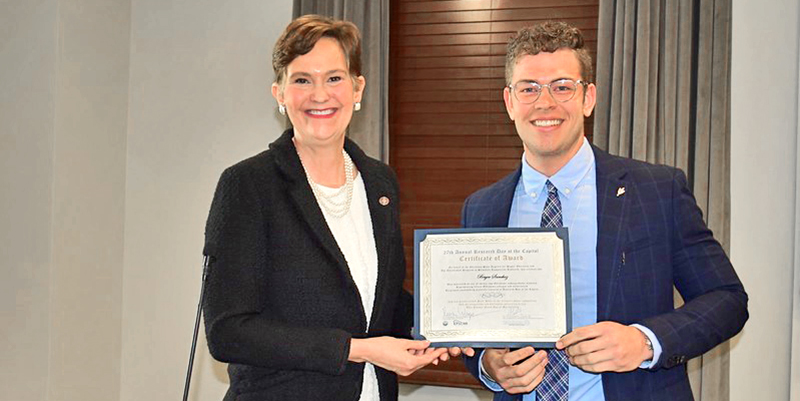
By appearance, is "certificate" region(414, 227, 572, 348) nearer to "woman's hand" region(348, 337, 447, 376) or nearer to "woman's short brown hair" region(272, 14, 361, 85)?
"woman's hand" region(348, 337, 447, 376)

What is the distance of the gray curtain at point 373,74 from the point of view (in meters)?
4.17

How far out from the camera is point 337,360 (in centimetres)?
196

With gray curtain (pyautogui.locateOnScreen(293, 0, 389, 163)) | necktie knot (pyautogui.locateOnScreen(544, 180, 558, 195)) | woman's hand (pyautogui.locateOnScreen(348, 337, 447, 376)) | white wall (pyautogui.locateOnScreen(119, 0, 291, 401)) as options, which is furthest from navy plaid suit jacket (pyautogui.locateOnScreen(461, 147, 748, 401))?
white wall (pyautogui.locateOnScreen(119, 0, 291, 401))

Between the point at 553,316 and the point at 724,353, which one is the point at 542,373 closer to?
the point at 553,316

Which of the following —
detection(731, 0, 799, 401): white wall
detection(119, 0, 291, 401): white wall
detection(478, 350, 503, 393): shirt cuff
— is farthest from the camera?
detection(119, 0, 291, 401): white wall

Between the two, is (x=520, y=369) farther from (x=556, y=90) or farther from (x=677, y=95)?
(x=677, y=95)

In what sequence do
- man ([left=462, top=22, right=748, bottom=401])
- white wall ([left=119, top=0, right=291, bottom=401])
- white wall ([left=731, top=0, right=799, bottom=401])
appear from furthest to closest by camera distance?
1. white wall ([left=119, top=0, right=291, bottom=401])
2. white wall ([left=731, top=0, right=799, bottom=401])
3. man ([left=462, top=22, right=748, bottom=401])

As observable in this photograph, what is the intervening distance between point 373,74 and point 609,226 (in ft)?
7.62

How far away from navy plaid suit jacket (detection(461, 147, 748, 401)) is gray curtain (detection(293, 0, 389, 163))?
2.15 meters

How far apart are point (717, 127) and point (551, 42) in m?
1.87

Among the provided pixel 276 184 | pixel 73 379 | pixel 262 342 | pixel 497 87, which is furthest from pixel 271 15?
pixel 262 342

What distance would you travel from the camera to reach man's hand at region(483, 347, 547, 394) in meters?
1.99

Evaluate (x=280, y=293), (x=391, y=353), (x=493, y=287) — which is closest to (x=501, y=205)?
(x=493, y=287)
